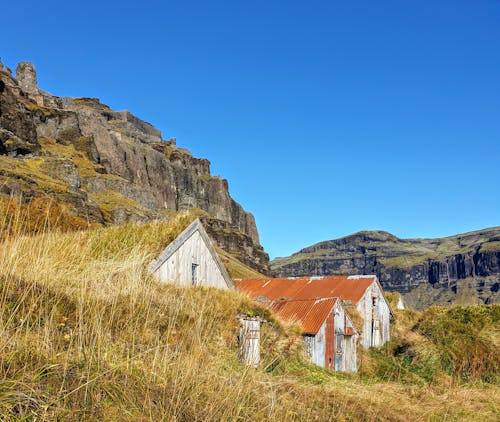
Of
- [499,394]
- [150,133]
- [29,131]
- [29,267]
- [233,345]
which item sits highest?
[150,133]

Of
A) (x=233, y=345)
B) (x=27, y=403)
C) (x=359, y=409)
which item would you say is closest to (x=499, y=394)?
(x=359, y=409)

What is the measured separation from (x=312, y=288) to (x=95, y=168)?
189 ft

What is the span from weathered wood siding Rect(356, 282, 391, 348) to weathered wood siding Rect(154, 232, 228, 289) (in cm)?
1494

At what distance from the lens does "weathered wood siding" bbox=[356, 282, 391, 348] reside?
89.4 ft

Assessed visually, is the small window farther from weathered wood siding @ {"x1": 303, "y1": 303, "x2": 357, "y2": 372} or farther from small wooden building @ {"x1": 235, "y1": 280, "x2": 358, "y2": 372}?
weathered wood siding @ {"x1": 303, "y1": 303, "x2": 357, "y2": 372}

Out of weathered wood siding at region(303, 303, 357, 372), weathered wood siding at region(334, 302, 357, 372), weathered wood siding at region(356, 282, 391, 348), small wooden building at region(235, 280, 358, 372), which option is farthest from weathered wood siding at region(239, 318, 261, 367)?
weathered wood siding at region(356, 282, 391, 348)

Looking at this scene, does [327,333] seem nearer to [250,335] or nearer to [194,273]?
[194,273]

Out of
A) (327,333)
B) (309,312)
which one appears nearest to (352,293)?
(309,312)

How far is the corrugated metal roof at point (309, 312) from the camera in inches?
687

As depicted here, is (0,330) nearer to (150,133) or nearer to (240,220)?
(240,220)

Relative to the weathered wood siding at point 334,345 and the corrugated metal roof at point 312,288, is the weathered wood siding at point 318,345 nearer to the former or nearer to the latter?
the weathered wood siding at point 334,345

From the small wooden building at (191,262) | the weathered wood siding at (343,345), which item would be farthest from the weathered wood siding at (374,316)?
the small wooden building at (191,262)

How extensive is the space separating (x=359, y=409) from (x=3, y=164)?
4074cm

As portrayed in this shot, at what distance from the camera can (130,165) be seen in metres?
120
